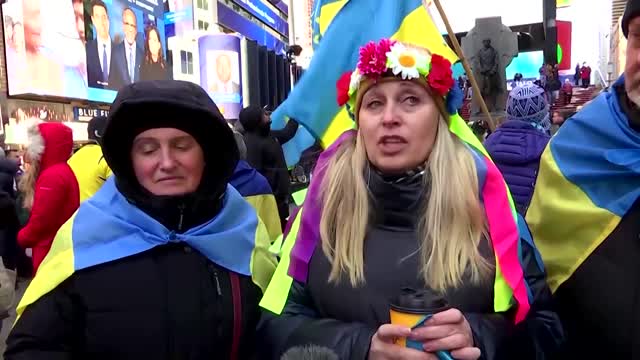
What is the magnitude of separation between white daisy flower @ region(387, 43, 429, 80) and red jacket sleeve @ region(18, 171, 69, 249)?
3.32 metres

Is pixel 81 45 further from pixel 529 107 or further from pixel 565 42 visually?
pixel 565 42

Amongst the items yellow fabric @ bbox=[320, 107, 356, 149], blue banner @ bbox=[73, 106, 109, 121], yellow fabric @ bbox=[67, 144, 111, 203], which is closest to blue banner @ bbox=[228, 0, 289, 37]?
blue banner @ bbox=[73, 106, 109, 121]

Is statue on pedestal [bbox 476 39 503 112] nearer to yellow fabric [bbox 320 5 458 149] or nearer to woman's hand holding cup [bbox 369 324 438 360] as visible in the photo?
yellow fabric [bbox 320 5 458 149]

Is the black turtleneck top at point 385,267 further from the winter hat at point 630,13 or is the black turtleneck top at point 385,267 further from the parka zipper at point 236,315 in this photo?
the winter hat at point 630,13

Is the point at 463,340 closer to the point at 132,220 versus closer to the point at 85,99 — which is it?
the point at 132,220

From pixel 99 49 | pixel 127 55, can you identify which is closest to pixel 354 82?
pixel 99 49

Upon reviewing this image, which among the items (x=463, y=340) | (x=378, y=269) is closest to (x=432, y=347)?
(x=463, y=340)

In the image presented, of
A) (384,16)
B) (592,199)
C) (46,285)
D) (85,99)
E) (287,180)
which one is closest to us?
(46,285)

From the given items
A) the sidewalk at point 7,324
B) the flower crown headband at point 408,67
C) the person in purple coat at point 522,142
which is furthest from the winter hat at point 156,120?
the person in purple coat at point 522,142

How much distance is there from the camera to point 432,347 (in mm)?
1516

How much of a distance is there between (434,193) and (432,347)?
21.5 inches

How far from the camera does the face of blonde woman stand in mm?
1936

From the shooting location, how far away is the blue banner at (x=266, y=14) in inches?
2170

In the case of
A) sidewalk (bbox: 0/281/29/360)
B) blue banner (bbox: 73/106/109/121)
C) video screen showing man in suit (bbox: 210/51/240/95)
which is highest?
video screen showing man in suit (bbox: 210/51/240/95)
